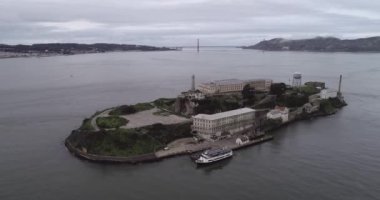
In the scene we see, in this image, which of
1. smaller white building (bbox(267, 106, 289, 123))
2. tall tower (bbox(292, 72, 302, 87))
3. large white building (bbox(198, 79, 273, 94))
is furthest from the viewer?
tall tower (bbox(292, 72, 302, 87))

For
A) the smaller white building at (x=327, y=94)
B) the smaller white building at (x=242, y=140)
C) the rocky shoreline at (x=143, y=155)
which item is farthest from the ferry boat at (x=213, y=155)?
the smaller white building at (x=327, y=94)

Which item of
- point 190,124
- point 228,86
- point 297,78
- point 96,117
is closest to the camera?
point 190,124

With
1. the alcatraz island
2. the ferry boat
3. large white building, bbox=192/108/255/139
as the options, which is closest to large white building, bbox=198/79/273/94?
Result: the alcatraz island

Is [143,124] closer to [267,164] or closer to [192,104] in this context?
[192,104]

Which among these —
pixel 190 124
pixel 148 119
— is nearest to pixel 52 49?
pixel 148 119

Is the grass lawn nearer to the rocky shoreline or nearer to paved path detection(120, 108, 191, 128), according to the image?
paved path detection(120, 108, 191, 128)

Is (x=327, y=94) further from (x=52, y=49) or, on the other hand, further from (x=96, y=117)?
(x=52, y=49)
